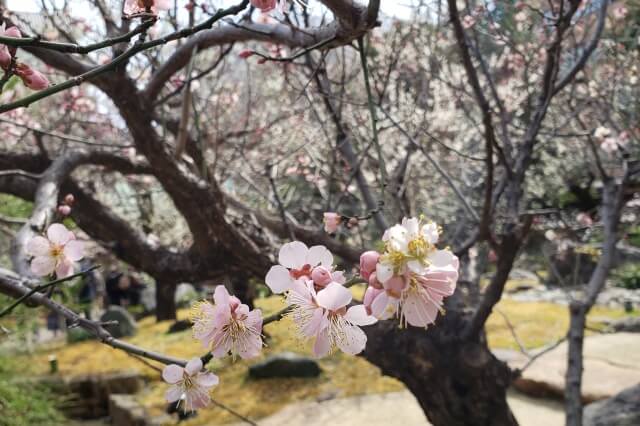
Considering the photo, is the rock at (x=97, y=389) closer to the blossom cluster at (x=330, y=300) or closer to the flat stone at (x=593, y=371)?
the flat stone at (x=593, y=371)

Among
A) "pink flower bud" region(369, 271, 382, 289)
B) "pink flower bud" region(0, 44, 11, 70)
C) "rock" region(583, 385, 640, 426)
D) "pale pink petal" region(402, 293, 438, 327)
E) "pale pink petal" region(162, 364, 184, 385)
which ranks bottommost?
"rock" region(583, 385, 640, 426)

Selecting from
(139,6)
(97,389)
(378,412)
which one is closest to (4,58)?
(139,6)

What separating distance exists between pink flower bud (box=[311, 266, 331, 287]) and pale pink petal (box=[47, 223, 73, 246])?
81 centimetres

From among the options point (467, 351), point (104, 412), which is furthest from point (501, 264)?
point (104, 412)

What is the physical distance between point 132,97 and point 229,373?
184 inches

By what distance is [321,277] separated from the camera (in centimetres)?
81

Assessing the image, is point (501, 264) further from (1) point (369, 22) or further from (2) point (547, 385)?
(2) point (547, 385)

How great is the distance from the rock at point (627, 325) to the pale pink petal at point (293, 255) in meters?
7.37

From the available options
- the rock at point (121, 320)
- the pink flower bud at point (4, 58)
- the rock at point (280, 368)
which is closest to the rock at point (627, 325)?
the rock at point (280, 368)

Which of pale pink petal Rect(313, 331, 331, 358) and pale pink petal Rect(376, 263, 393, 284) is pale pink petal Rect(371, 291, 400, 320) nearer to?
pale pink petal Rect(376, 263, 393, 284)

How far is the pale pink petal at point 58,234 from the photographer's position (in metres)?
1.34

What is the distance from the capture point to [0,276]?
1.29m

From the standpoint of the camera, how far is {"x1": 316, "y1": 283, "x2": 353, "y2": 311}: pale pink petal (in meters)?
0.77

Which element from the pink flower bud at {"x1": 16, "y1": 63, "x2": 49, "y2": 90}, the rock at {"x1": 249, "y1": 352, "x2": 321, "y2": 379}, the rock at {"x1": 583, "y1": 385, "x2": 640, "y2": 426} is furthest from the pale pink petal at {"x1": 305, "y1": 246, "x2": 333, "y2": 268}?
the rock at {"x1": 249, "y1": 352, "x2": 321, "y2": 379}
